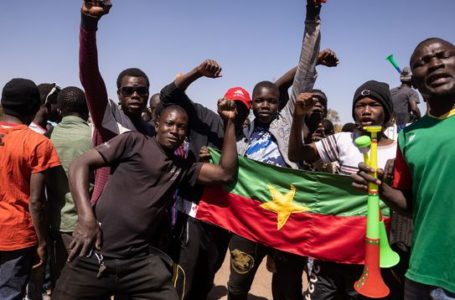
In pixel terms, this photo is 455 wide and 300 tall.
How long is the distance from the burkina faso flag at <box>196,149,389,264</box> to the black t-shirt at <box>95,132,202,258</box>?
0.77m

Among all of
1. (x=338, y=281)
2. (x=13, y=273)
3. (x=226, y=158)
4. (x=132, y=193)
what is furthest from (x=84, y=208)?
(x=338, y=281)

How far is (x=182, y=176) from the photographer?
9.59ft

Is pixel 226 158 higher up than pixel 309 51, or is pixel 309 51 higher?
pixel 309 51

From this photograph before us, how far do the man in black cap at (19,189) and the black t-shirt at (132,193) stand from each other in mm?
646

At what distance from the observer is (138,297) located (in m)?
2.69

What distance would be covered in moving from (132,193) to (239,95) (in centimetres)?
151

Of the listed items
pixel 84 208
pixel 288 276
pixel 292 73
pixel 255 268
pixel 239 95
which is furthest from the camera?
pixel 292 73

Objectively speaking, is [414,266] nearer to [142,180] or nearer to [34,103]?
[142,180]

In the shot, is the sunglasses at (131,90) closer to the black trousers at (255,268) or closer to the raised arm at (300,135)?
the raised arm at (300,135)

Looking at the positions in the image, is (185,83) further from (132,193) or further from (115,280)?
(115,280)

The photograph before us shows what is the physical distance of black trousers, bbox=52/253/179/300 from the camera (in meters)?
2.54

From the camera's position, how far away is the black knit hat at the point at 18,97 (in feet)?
9.93

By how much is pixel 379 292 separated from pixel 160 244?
5.93ft

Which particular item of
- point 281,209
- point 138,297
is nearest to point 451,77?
point 281,209
